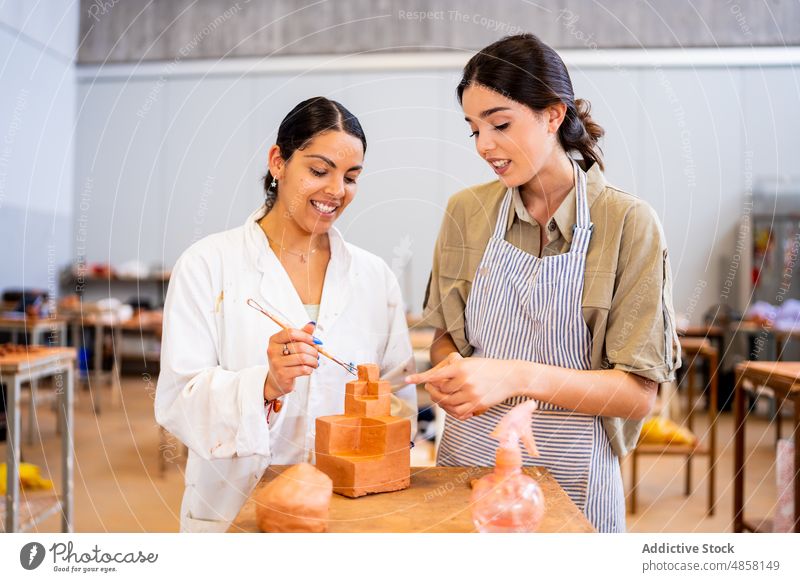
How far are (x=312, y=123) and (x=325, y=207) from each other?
5.7 inches

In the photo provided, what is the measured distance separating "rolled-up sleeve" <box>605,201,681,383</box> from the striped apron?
6cm

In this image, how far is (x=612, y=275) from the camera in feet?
3.73

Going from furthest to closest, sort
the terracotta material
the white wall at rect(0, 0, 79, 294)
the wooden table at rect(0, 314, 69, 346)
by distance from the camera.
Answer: the wooden table at rect(0, 314, 69, 346) < the white wall at rect(0, 0, 79, 294) < the terracotta material

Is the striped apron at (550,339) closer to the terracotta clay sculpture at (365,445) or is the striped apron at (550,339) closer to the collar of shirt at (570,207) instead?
the collar of shirt at (570,207)

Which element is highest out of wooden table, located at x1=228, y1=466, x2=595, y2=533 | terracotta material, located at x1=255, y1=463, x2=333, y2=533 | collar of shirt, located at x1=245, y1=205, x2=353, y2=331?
collar of shirt, located at x1=245, y1=205, x2=353, y2=331

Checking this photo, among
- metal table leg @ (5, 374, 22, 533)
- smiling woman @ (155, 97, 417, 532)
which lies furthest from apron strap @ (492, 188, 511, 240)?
metal table leg @ (5, 374, 22, 533)

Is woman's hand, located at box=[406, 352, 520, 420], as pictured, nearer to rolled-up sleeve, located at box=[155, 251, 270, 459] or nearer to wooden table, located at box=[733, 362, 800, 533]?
rolled-up sleeve, located at box=[155, 251, 270, 459]

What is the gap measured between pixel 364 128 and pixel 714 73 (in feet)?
2.97

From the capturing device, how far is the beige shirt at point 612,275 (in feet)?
3.67

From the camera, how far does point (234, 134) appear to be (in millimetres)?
1365

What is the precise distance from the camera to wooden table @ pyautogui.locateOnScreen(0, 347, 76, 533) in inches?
75.5

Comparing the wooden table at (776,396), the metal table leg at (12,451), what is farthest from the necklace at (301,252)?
the wooden table at (776,396)
